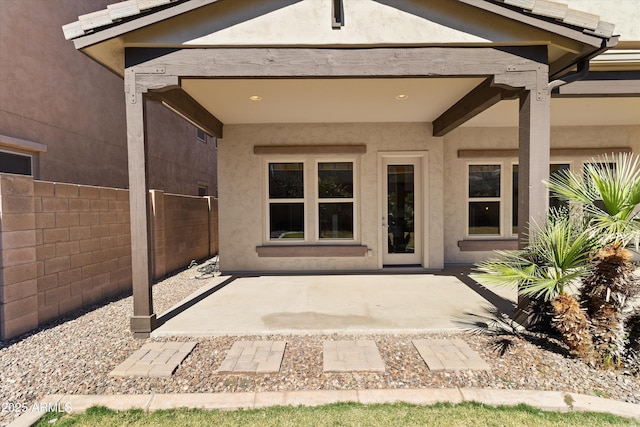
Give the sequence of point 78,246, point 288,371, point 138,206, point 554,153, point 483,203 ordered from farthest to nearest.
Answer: point 483,203, point 554,153, point 78,246, point 138,206, point 288,371

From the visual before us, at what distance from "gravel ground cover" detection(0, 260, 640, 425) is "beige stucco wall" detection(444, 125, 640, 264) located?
4.11 m

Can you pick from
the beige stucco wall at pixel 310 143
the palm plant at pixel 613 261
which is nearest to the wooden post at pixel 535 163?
the palm plant at pixel 613 261

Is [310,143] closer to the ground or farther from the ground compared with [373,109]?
closer to the ground

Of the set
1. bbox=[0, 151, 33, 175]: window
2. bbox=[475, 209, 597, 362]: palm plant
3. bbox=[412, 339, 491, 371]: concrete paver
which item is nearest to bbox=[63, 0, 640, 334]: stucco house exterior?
bbox=[475, 209, 597, 362]: palm plant

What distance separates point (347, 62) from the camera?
408 centimetres

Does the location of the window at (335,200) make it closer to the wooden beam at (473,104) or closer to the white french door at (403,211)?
the white french door at (403,211)

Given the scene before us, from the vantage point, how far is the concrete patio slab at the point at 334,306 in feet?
13.1

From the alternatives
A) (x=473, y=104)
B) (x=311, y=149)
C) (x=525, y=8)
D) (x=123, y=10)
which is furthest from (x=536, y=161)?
(x=123, y=10)

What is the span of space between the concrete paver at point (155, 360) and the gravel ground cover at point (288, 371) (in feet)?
0.22

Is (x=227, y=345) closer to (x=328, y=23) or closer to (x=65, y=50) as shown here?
(x=328, y=23)

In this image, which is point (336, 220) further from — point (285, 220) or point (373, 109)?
point (373, 109)

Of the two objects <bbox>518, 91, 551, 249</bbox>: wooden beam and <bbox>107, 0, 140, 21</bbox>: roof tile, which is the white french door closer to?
<bbox>518, 91, 551, 249</bbox>: wooden beam

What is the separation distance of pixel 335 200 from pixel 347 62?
3.54 metres

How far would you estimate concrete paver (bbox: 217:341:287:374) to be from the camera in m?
3.05
